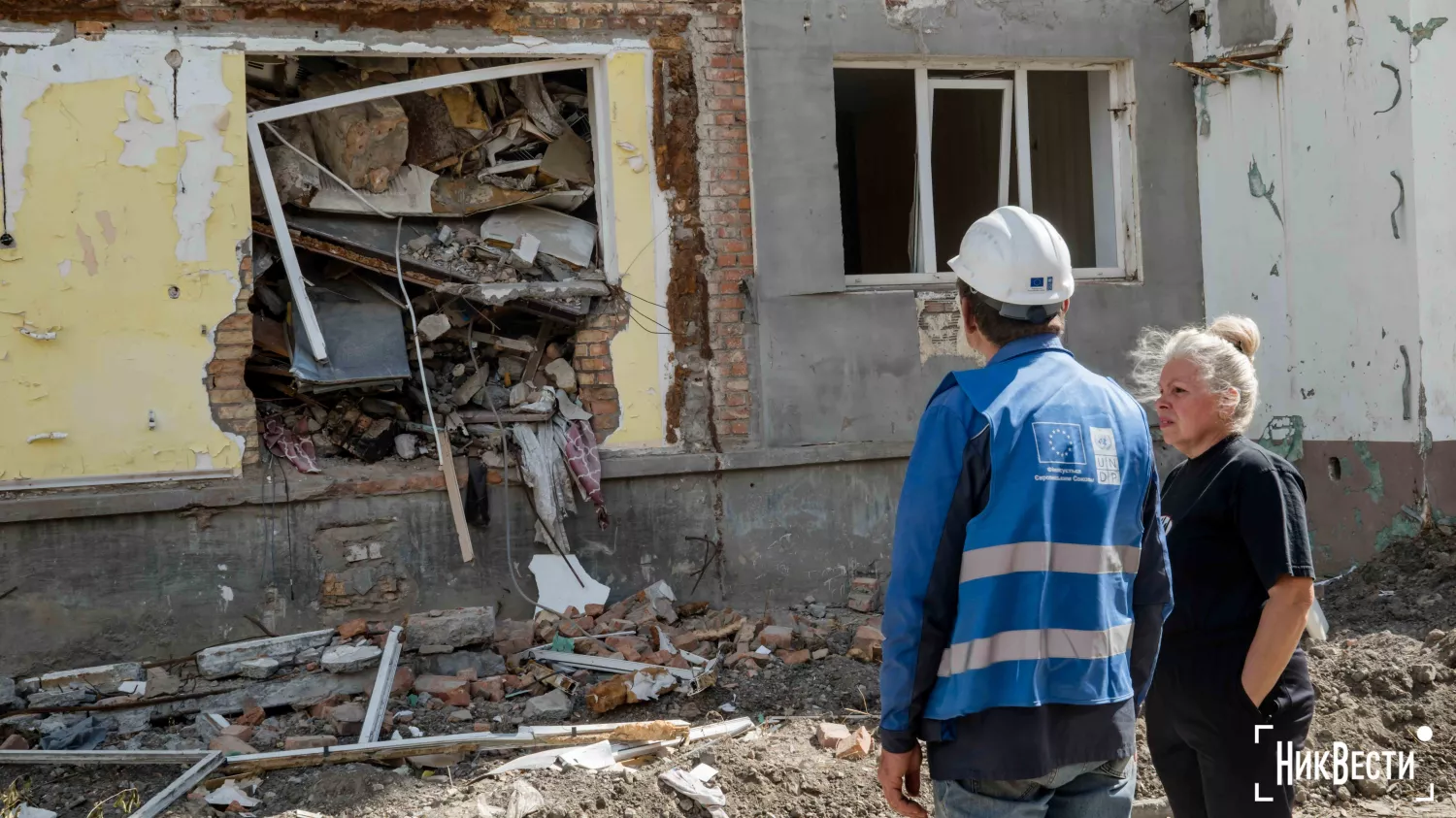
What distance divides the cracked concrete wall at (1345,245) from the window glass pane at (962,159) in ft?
4.59

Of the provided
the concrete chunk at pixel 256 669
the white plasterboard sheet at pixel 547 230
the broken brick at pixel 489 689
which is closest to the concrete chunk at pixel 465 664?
the broken brick at pixel 489 689

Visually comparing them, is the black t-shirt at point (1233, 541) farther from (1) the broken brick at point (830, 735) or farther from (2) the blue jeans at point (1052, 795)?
(1) the broken brick at point (830, 735)

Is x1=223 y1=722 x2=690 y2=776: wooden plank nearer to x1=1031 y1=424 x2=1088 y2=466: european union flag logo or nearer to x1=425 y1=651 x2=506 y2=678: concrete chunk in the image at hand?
x1=425 y1=651 x2=506 y2=678: concrete chunk

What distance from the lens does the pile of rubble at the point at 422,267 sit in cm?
659

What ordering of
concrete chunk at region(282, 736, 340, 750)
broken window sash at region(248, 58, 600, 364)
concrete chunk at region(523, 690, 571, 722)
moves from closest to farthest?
concrete chunk at region(282, 736, 340, 750)
concrete chunk at region(523, 690, 571, 722)
broken window sash at region(248, 58, 600, 364)

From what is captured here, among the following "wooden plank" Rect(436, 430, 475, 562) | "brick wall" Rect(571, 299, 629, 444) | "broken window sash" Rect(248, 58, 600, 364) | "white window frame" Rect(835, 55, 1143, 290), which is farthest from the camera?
"white window frame" Rect(835, 55, 1143, 290)

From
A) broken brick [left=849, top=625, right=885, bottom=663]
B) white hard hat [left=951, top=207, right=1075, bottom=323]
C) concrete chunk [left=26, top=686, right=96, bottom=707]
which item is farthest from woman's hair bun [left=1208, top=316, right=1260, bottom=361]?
concrete chunk [left=26, top=686, right=96, bottom=707]

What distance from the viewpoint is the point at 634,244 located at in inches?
275

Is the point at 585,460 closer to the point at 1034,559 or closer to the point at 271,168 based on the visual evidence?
the point at 271,168

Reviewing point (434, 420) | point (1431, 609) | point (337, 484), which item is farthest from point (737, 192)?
point (1431, 609)

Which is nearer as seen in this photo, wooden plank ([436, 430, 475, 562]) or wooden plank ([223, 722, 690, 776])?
wooden plank ([223, 722, 690, 776])

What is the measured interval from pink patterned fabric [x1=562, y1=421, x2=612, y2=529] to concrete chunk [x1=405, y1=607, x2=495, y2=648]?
88 cm

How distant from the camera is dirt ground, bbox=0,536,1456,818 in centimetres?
438

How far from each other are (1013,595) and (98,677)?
520 cm
